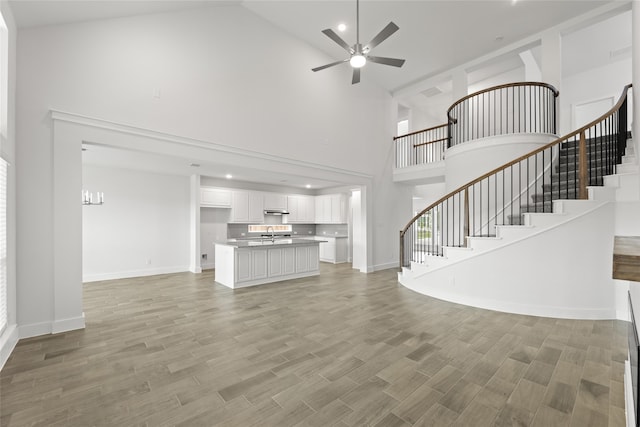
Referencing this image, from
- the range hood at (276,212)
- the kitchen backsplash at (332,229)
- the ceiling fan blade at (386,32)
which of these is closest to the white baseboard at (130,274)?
the range hood at (276,212)

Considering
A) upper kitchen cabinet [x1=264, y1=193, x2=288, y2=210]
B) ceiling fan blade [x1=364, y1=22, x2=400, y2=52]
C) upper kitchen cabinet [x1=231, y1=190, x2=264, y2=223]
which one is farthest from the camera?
upper kitchen cabinet [x1=264, y1=193, x2=288, y2=210]

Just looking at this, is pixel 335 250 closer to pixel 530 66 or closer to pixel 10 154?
pixel 10 154

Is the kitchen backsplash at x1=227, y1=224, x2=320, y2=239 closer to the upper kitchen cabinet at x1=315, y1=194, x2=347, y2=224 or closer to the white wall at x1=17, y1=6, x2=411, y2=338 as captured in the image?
the upper kitchen cabinet at x1=315, y1=194, x2=347, y2=224

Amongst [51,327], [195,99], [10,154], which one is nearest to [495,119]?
[195,99]

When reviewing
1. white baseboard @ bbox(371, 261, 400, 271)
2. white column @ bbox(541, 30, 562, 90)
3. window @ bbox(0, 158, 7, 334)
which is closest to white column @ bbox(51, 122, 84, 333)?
window @ bbox(0, 158, 7, 334)

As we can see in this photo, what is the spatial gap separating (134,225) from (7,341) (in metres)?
4.51

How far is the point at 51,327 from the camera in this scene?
3.50 m

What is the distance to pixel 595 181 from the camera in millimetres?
4496

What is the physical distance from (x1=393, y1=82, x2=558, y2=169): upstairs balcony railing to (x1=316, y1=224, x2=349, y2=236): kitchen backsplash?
2.89m

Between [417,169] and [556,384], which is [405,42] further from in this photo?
[556,384]

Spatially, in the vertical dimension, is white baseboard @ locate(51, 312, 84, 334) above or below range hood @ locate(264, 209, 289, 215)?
below

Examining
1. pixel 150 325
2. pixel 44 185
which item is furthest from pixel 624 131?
pixel 44 185

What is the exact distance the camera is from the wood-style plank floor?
204 cm

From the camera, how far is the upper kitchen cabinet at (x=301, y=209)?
32.1 feet
